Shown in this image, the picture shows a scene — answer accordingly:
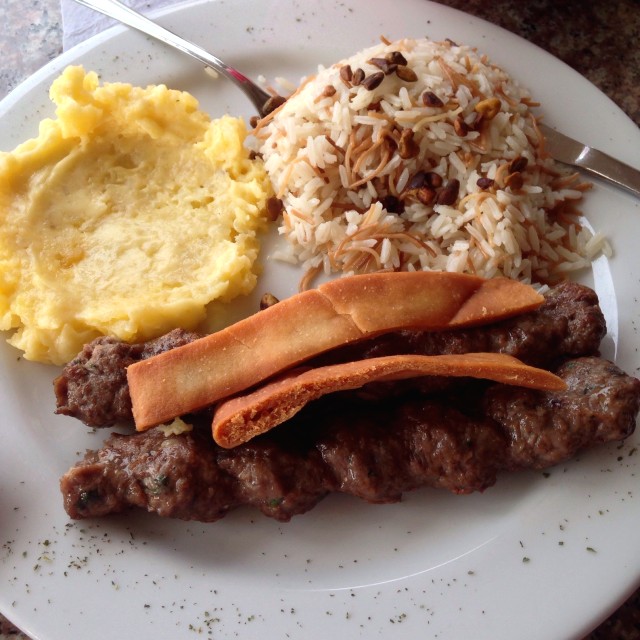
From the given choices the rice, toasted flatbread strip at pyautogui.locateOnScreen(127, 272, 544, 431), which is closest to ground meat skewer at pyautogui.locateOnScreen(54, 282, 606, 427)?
toasted flatbread strip at pyautogui.locateOnScreen(127, 272, 544, 431)

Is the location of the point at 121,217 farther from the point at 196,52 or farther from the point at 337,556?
the point at 337,556

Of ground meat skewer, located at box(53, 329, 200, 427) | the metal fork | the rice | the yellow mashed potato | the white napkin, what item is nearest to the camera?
ground meat skewer, located at box(53, 329, 200, 427)

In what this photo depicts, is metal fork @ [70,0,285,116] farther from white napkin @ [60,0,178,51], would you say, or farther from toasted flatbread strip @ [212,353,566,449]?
toasted flatbread strip @ [212,353,566,449]

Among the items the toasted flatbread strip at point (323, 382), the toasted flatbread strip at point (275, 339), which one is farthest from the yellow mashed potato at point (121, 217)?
the toasted flatbread strip at point (323, 382)

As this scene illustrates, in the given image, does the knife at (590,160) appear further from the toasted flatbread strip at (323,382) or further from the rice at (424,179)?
the toasted flatbread strip at (323,382)

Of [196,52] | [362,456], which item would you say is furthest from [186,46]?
[362,456]
